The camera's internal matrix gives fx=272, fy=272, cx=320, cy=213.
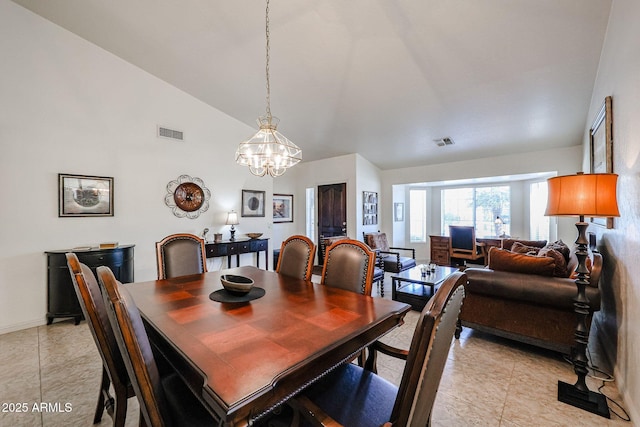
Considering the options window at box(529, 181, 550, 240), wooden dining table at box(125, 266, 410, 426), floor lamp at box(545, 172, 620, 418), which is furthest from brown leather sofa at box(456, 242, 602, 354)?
window at box(529, 181, 550, 240)

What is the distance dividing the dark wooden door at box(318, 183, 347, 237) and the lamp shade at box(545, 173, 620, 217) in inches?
175

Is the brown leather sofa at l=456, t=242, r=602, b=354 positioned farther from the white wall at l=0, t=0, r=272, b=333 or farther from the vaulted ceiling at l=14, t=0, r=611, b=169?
the white wall at l=0, t=0, r=272, b=333

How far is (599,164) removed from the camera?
2.99 m

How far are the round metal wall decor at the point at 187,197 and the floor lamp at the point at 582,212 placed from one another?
4.66 meters

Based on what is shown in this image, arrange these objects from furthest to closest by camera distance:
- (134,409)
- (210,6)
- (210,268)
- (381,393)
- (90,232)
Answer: (210,268) → (90,232) → (210,6) → (134,409) → (381,393)

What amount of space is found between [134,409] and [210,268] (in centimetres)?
316

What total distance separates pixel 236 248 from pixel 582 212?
450 cm

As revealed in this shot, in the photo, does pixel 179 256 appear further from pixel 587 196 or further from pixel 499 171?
pixel 499 171

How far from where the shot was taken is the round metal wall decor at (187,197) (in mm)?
4406

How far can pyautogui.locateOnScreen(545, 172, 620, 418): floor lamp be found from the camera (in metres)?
1.81

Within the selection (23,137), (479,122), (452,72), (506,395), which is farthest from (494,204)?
(23,137)

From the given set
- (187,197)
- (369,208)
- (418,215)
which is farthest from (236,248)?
(418,215)

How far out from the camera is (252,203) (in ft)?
18.2

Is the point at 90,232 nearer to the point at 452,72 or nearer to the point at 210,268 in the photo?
the point at 210,268
